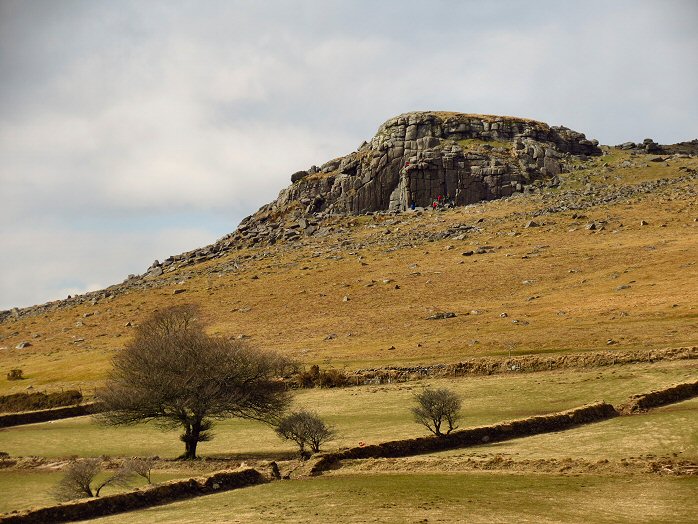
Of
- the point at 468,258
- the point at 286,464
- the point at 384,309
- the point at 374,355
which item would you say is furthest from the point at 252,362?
the point at 468,258

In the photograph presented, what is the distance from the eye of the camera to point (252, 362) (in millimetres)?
53000

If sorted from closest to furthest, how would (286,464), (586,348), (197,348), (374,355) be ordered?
(286,464) < (197,348) < (586,348) < (374,355)

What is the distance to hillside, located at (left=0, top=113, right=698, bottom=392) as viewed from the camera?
8450 centimetres

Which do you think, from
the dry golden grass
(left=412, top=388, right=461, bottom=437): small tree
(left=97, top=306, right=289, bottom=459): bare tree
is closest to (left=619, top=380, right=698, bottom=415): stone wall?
(left=412, top=388, right=461, bottom=437): small tree

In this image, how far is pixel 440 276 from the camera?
407 ft

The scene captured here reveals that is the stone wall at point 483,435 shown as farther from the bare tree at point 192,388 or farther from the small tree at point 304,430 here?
the bare tree at point 192,388

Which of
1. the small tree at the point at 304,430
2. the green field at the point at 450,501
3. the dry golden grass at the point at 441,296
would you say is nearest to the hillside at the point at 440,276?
the dry golden grass at the point at 441,296

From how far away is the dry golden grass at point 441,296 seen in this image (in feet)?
266

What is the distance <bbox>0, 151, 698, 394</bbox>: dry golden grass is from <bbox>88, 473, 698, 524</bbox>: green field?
3967 cm

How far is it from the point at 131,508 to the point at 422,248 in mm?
118626

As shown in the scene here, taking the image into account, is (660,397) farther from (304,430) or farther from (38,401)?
(38,401)

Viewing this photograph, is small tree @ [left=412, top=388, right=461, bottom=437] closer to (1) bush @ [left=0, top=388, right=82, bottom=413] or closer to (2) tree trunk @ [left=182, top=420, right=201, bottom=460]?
(2) tree trunk @ [left=182, top=420, right=201, bottom=460]

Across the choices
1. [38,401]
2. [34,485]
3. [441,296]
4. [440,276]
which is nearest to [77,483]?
[34,485]

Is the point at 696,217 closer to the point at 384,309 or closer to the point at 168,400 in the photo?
the point at 384,309
